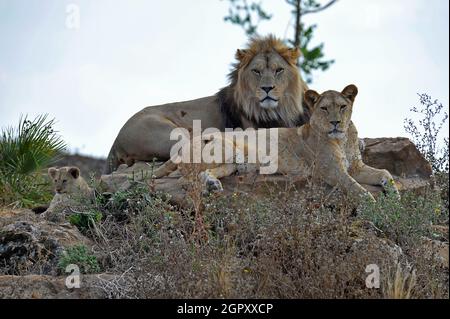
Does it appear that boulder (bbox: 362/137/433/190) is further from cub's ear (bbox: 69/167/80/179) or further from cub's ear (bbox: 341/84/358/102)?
cub's ear (bbox: 69/167/80/179)

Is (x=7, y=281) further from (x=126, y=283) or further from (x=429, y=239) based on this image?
(x=429, y=239)

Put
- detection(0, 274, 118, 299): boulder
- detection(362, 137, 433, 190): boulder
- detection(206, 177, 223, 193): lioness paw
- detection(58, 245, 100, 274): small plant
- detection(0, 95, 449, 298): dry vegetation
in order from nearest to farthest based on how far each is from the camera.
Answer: detection(0, 95, 449, 298): dry vegetation
detection(0, 274, 118, 299): boulder
detection(58, 245, 100, 274): small plant
detection(206, 177, 223, 193): lioness paw
detection(362, 137, 433, 190): boulder

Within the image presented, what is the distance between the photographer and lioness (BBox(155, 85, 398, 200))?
10617 millimetres

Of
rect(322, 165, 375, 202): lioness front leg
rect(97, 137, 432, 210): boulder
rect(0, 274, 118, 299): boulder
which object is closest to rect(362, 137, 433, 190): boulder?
rect(97, 137, 432, 210): boulder

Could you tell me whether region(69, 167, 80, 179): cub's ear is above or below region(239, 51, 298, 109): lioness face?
below

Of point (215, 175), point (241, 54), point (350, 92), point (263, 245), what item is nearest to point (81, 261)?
point (263, 245)

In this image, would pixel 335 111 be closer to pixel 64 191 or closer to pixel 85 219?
pixel 85 219

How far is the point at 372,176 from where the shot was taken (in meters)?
10.9

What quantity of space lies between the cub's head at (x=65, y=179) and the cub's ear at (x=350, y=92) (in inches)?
120

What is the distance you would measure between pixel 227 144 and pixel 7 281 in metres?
3.00

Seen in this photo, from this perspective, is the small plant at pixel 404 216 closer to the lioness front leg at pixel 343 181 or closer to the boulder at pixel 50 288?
the lioness front leg at pixel 343 181

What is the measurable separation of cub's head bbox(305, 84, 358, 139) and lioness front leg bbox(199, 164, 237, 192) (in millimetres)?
985

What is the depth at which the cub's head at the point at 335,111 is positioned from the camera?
10617mm
